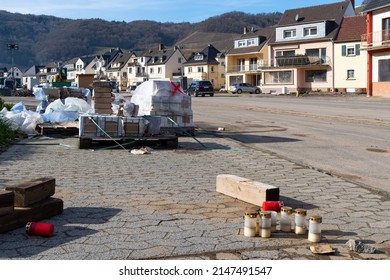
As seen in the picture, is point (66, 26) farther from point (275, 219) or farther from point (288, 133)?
point (275, 219)

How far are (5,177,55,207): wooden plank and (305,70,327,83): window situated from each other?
64806mm

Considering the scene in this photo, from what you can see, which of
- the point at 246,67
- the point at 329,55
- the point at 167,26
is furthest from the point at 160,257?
the point at 167,26

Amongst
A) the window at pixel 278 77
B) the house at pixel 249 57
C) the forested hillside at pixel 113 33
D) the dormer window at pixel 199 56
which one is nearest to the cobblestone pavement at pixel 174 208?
the window at pixel 278 77

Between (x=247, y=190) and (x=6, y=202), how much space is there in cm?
298

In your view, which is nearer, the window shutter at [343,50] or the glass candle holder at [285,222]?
the glass candle holder at [285,222]

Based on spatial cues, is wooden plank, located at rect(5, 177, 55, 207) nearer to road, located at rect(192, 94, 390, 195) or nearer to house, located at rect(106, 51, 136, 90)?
road, located at rect(192, 94, 390, 195)

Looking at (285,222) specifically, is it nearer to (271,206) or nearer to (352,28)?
(271,206)

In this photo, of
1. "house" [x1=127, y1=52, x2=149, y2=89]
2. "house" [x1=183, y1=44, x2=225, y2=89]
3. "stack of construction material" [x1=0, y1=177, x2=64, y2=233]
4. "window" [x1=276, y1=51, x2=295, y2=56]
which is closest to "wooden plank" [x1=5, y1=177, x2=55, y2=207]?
"stack of construction material" [x1=0, y1=177, x2=64, y2=233]

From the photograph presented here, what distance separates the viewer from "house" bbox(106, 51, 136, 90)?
127m

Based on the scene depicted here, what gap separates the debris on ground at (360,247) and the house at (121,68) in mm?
120049

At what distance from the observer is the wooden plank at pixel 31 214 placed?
5.51 meters

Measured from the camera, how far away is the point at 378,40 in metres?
48.8

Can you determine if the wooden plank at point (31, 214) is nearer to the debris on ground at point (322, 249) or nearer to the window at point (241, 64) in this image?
the debris on ground at point (322, 249)

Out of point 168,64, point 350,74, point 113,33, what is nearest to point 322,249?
point 350,74
